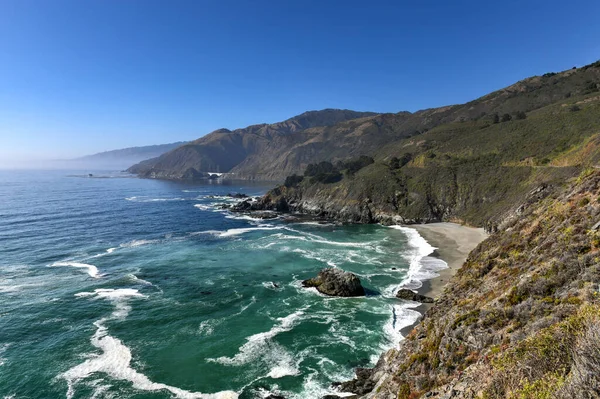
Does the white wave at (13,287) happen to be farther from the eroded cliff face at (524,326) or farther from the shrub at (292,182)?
the shrub at (292,182)

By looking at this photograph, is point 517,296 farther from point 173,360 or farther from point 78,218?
point 78,218

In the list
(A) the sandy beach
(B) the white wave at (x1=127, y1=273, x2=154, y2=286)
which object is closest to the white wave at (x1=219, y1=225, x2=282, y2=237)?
(B) the white wave at (x1=127, y1=273, x2=154, y2=286)

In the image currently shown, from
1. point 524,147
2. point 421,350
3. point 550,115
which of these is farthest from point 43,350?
point 550,115

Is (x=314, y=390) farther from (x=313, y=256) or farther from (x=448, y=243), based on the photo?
(x=448, y=243)

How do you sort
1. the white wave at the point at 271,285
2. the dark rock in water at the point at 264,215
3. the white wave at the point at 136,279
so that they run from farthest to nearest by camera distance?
1. the dark rock in water at the point at 264,215
2. the white wave at the point at 136,279
3. the white wave at the point at 271,285

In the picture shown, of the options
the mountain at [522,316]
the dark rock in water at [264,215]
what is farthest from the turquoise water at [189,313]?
the dark rock in water at [264,215]

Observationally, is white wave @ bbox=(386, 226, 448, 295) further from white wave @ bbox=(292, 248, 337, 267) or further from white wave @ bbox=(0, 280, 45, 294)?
white wave @ bbox=(0, 280, 45, 294)
